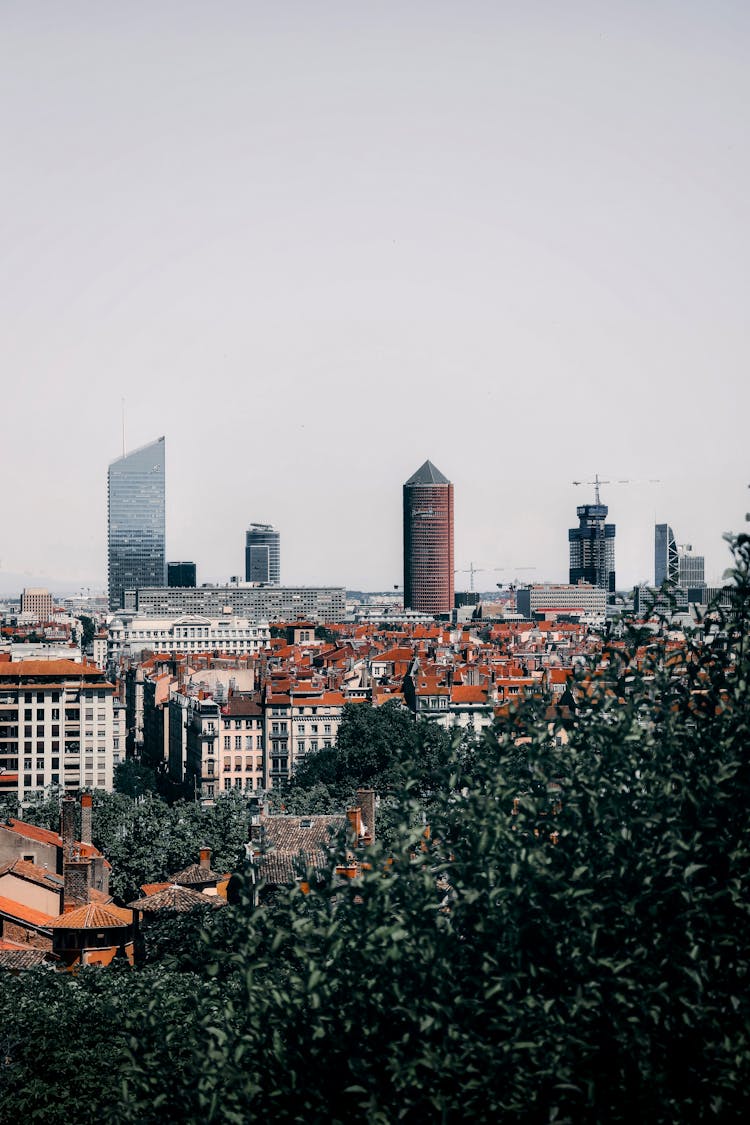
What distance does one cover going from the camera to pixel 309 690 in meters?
101

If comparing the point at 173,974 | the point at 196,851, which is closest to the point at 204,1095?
the point at 173,974

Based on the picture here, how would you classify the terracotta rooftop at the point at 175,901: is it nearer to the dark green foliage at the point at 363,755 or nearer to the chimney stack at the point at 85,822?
the chimney stack at the point at 85,822

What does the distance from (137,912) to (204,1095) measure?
78.2 feet

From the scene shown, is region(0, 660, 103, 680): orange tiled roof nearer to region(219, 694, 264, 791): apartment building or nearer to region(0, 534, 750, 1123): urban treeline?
region(219, 694, 264, 791): apartment building

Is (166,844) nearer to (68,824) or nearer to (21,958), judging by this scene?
(68,824)

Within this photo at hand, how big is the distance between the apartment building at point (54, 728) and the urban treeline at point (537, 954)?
71030 millimetres

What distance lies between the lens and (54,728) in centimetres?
8944

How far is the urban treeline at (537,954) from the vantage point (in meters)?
16.0

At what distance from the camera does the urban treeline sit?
1600cm

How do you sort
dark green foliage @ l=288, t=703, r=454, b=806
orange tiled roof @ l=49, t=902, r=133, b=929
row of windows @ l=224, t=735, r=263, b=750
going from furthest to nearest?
row of windows @ l=224, t=735, r=263, b=750
dark green foliage @ l=288, t=703, r=454, b=806
orange tiled roof @ l=49, t=902, r=133, b=929

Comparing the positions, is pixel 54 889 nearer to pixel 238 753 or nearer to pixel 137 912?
pixel 137 912

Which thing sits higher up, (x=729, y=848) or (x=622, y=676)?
(x=622, y=676)

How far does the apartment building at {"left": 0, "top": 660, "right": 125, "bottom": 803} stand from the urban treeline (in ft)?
233

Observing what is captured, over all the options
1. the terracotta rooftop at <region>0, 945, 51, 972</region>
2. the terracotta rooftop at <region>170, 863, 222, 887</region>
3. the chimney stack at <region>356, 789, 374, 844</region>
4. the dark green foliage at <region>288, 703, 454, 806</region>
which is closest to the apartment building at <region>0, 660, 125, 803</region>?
the dark green foliage at <region>288, 703, 454, 806</region>
